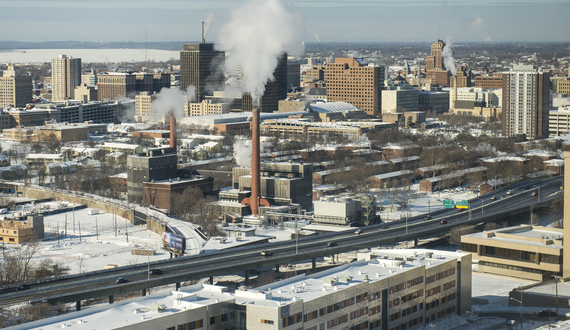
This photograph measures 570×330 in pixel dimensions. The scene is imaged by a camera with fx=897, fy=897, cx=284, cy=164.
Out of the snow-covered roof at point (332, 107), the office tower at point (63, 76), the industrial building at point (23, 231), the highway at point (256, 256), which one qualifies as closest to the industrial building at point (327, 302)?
the highway at point (256, 256)

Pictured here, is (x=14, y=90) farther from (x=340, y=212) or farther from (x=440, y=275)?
(x=440, y=275)

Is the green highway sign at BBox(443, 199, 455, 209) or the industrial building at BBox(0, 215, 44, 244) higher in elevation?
the green highway sign at BBox(443, 199, 455, 209)

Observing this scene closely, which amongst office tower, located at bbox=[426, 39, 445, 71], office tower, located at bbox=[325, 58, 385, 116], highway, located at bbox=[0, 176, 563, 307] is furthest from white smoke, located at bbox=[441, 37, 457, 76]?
highway, located at bbox=[0, 176, 563, 307]

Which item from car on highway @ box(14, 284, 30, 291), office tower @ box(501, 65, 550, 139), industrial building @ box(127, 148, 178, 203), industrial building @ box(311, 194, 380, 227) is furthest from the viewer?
office tower @ box(501, 65, 550, 139)

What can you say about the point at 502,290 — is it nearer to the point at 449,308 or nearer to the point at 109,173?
the point at 449,308

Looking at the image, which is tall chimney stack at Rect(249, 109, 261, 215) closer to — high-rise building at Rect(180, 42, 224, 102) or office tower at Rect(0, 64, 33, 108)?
high-rise building at Rect(180, 42, 224, 102)

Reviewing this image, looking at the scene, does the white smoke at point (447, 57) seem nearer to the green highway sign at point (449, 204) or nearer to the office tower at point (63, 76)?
the office tower at point (63, 76)
